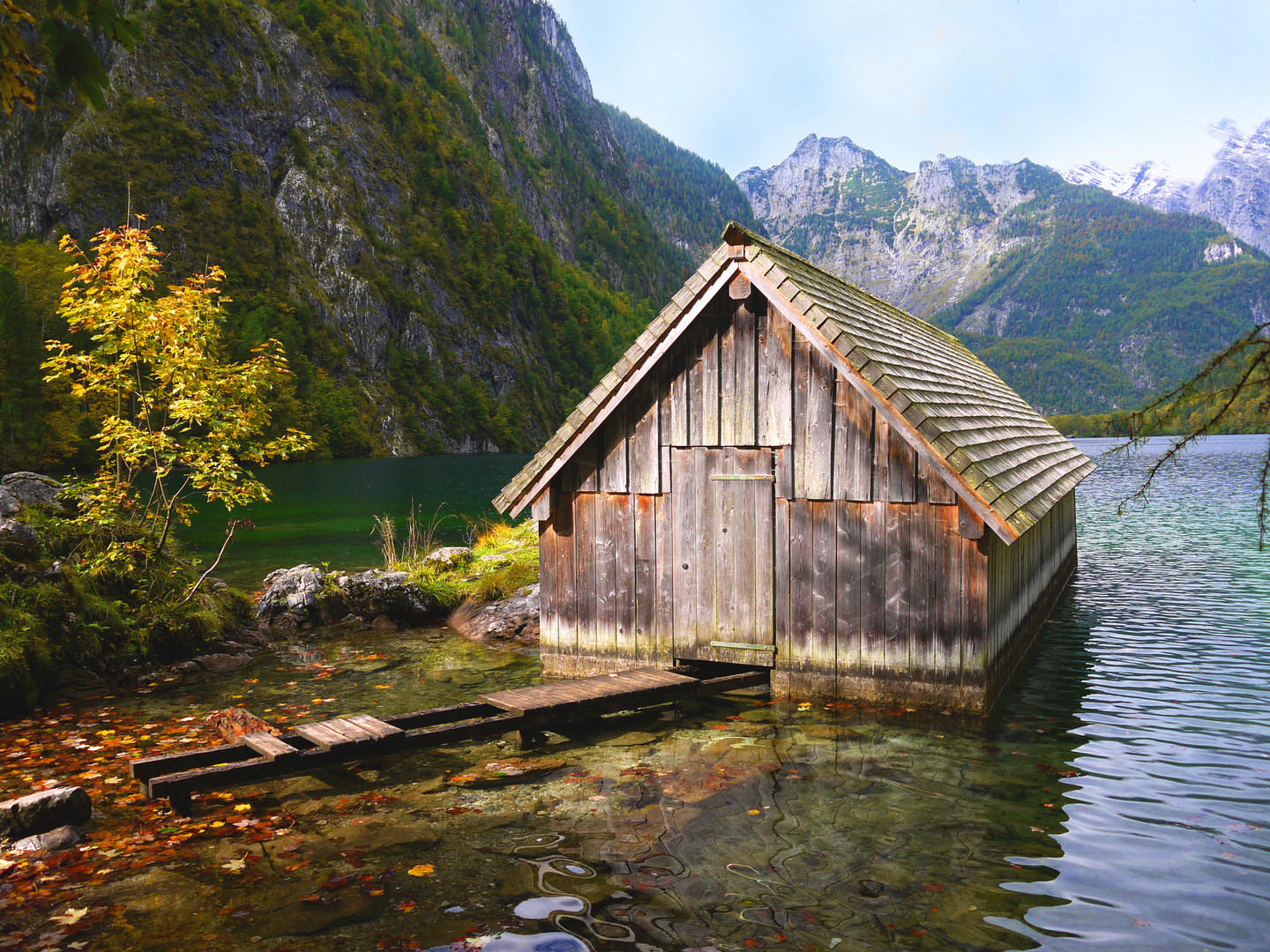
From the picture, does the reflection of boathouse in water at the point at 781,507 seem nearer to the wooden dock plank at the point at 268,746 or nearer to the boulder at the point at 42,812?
the wooden dock plank at the point at 268,746

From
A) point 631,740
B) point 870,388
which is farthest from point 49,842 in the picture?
point 870,388

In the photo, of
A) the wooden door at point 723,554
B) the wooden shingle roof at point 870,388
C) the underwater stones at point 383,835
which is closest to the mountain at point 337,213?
the wooden shingle roof at point 870,388

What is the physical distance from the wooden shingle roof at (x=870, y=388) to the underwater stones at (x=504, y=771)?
11.2ft

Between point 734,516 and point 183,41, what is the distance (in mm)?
112832

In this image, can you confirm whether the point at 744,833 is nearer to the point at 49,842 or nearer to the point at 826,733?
the point at 826,733

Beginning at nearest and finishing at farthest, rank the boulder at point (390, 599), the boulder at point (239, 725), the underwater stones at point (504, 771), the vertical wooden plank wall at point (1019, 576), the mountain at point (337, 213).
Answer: the underwater stones at point (504, 771) < the boulder at point (239, 725) < the vertical wooden plank wall at point (1019, 576) < the boulder at point (390, 599) < the mountain at point (337, 213)

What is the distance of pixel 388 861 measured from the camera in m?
5.98

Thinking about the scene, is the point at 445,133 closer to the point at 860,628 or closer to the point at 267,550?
the point at 267,550

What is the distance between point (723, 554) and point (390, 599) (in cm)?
864

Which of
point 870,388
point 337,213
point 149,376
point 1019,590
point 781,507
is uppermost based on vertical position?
point 337,213

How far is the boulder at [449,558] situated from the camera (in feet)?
60.5

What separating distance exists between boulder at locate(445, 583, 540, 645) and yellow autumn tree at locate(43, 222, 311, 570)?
4209 millimetres

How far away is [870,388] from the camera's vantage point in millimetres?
8719

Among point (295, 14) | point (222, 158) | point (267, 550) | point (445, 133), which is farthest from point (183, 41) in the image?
point (267, 550)
